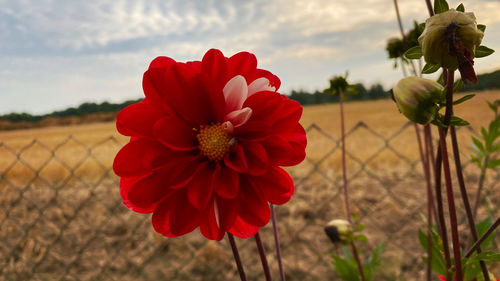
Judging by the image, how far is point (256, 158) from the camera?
31 cm

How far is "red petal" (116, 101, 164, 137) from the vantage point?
0.98ft

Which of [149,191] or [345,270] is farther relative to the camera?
[345,270]

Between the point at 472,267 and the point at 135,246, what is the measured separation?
1256 mm

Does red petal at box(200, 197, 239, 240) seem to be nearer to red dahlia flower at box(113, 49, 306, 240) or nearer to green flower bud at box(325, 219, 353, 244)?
red dahlia flower at box(113, 49, 306, 240)

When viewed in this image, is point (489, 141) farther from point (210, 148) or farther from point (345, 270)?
point (210, 148)

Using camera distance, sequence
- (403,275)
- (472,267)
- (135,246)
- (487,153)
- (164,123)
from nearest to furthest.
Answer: (164,123) → (472,267) → (487,153) → (403,275) → (135,246)

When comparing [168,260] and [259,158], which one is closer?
[259,158]

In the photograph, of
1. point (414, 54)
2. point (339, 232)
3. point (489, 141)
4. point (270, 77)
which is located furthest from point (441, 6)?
point (489, 141)

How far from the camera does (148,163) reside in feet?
0.98

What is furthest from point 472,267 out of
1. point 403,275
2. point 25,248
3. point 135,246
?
point 25,248

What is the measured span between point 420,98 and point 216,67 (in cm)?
16

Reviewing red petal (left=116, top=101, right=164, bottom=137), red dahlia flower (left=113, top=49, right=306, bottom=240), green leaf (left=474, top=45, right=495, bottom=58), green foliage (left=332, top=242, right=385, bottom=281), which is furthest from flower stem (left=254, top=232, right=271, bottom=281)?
green foliage (left=332, top=242, right=385, bottom=281)

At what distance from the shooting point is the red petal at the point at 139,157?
30 cm

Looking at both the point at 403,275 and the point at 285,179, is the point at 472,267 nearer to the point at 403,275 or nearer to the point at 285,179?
the point at 285,179
